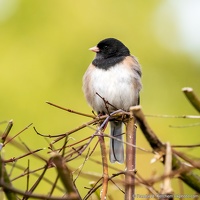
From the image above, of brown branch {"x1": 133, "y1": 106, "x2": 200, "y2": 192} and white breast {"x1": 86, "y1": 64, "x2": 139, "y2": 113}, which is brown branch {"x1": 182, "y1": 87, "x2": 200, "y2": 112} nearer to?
brown branch {"x1": 133, "y1": 106, "x2": 200, "y2": 192}

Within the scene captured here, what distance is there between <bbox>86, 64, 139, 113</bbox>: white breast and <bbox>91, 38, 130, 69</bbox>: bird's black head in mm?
53

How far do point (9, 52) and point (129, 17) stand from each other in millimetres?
1565

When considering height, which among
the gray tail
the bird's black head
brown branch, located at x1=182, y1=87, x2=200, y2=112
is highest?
the bird's black head

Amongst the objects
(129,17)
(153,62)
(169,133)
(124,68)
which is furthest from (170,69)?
(124,68)

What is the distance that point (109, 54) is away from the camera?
127 inches

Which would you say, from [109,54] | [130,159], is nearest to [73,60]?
[109,54]

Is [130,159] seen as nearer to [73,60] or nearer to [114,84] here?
[114,84]

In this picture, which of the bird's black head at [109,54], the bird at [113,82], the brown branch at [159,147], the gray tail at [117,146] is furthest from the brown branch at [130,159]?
the bird's black head at [109,54]

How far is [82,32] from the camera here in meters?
5.80

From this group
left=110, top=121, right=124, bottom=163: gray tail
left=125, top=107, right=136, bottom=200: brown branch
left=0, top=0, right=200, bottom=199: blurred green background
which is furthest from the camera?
left=0, top=0, right=200, bottom=199: blurred green background

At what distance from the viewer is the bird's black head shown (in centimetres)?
307

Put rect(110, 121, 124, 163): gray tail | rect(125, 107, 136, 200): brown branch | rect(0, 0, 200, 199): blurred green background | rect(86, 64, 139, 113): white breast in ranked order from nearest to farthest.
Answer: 1. rect(125, 107, 136, 200): brown branch
2. rect(110, 121, 124, 163): gray tail
3. rect(86, 64, 139, 113): white breast
4. rect(0, 0, 200, 199): blurred green background

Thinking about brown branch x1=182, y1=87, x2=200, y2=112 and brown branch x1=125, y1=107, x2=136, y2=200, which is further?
brown branch x1=125, y1=107, x2=136, y2=200

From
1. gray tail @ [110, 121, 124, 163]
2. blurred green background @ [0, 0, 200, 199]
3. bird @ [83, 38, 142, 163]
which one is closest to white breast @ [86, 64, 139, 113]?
bird @ [83, 38, 142, 163]
